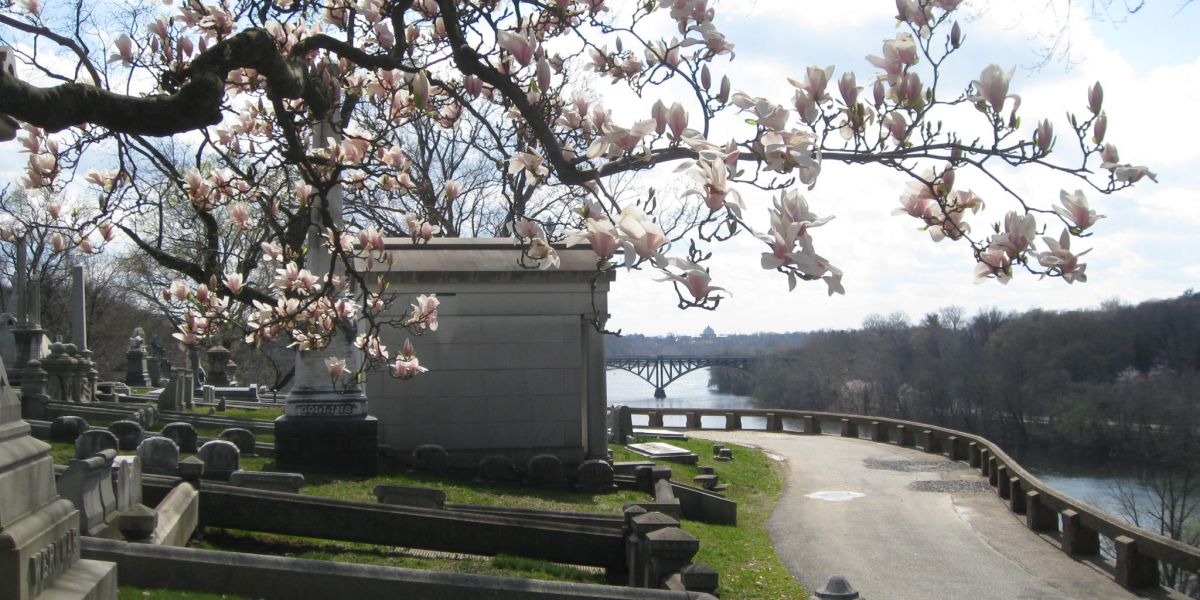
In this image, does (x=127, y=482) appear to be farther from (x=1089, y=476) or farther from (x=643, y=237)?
(x=1089, y=476)

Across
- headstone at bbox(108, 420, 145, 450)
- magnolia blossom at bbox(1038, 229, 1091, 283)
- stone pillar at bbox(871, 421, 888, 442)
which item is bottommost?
stone pillar at bbox(871, 421, 888, 442)

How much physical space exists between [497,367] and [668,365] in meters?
→ 63.3

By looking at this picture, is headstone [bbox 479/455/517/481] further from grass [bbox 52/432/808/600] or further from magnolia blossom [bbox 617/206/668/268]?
magnolia blossom [bbox 617/206/668/268]

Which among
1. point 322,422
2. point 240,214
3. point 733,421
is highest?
point 240,214

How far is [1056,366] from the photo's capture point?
6122cm

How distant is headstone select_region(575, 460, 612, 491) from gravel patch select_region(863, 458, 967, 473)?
1138 centimetres

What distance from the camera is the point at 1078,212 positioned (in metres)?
4.04

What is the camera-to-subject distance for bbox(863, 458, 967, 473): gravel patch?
82.5ft

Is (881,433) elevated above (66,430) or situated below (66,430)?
below

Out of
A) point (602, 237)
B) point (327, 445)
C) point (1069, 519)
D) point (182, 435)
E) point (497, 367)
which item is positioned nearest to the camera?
point (602, 237)

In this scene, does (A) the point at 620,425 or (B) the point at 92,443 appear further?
(A) the point at 620,425

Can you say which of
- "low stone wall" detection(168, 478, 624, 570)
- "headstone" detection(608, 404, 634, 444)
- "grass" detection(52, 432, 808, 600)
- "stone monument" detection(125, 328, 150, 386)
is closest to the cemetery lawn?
"grass" detection(52, 432, 808, 600)

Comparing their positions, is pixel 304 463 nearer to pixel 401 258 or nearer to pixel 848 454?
pixel 401 258

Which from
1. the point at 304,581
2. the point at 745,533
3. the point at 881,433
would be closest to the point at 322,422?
the point at 745,533
